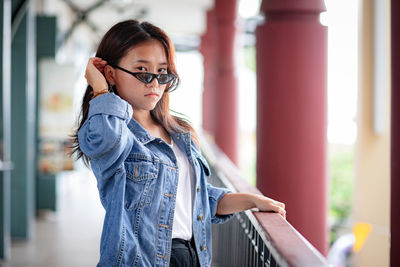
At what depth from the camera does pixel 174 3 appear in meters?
14.7

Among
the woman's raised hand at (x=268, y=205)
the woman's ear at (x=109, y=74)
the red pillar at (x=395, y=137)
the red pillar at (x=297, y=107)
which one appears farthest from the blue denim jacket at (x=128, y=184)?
the red pillar at (x=297, y=107)

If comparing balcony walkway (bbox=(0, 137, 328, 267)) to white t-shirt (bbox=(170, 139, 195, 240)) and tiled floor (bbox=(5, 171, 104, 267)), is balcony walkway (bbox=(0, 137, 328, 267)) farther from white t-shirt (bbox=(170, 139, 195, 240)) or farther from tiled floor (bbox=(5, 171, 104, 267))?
white t-shirt (bbox=(170, 139, 195, 240))

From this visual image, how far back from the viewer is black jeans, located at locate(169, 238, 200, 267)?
5.83 feet

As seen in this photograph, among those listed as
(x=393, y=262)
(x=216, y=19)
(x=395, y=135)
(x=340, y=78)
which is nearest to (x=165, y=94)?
(x=395, y=135)

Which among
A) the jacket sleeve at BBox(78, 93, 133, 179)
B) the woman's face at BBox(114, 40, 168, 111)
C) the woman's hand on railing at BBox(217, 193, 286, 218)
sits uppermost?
the woman's face at BBox(114, 40, 168, 111)

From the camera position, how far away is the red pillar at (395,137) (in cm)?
189

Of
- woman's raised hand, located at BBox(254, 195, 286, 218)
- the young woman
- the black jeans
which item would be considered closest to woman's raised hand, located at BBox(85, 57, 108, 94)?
the young woman

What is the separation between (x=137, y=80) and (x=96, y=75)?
0.46 feet

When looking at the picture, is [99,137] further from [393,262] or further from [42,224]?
[42,224]

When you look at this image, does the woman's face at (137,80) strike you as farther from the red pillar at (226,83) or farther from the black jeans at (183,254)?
the red pillar at (226,83)

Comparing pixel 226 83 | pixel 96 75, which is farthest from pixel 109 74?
pixel 226 83

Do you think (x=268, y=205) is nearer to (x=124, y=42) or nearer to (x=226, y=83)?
(x=124, y=42)

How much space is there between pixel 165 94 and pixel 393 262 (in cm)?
104

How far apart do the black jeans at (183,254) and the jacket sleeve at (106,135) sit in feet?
1.14
